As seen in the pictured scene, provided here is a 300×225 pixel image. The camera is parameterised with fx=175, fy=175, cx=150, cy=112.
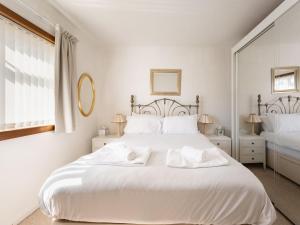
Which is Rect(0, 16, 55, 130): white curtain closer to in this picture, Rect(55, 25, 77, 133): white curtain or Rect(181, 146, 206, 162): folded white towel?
Rect(55, 25, 77, 133): white curtain

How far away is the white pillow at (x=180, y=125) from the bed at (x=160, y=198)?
1.68 m

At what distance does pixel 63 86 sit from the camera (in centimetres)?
236

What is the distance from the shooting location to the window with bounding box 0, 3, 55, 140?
1.65 meters

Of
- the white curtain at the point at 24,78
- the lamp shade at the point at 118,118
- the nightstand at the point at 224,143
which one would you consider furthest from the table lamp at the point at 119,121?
the nightstand at the point at 224,143

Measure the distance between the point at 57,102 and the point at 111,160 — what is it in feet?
3.84

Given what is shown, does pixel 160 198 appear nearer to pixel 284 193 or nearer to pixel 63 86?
pixel 284 193

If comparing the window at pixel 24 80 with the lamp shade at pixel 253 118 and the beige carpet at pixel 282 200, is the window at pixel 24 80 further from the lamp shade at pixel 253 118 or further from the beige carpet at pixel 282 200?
the lamp shade at pixel 253 118

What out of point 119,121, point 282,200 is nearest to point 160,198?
point 282,200

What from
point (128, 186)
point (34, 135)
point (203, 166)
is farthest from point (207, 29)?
point (34, 135)

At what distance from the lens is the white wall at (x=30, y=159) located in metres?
1.65

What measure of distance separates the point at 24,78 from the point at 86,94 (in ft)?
4.52

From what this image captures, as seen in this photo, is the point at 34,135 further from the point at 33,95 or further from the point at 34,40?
the point at 34,40

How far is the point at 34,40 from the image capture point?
2039 millimetres

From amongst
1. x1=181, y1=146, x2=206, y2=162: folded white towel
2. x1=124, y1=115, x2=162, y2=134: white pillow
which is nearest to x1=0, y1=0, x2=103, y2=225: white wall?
x1=124, y1=115, x2=162, y2=134: white pillow
